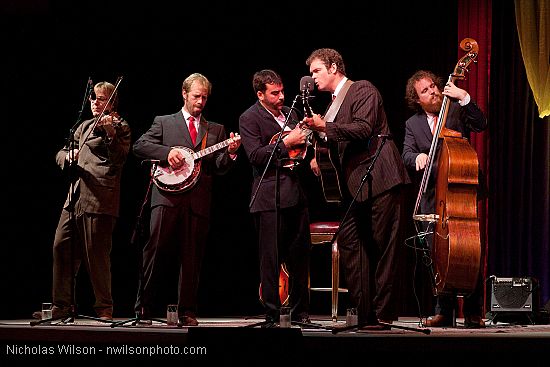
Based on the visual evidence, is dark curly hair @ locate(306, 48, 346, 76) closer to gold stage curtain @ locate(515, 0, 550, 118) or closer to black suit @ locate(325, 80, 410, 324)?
black suit @ locate(325, 80, 410, 324)

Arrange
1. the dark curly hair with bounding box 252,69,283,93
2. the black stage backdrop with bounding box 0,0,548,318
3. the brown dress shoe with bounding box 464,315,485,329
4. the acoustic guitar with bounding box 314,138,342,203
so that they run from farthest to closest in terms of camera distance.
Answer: the black stage backdrop with bounding box 0,0,548,318 → the dark curly hair with bounding box 252,69,283,93 → the brown dress shoe with bounding box 464,315,485,329 → the acoustic guitar with bounding box 314,138,342,203

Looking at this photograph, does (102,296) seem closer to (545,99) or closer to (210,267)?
(210,267)

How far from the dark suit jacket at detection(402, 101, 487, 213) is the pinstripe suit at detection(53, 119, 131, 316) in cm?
212

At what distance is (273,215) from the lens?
18.1 ft

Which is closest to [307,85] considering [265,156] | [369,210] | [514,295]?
[265,156]

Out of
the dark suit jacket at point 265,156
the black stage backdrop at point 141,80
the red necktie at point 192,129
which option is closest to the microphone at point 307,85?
the dark suit jacket at point 265,156

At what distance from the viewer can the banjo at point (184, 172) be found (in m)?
5.84

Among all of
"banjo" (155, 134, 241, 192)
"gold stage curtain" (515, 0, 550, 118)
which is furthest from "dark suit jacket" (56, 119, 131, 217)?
"gold stage curtain" (515, 0, 550, 118)

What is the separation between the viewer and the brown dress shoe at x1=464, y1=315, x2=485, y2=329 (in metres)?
5.55

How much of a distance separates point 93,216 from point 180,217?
0.74 m

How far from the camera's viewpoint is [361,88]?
5047mm

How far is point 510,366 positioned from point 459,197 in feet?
3.62

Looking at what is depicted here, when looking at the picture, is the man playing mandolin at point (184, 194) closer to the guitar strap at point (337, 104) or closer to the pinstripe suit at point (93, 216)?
the pinstripe suit at point (93, 216)

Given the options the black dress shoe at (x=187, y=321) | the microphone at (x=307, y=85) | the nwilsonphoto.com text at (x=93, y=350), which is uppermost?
the microphone at (x=307, y=85)
